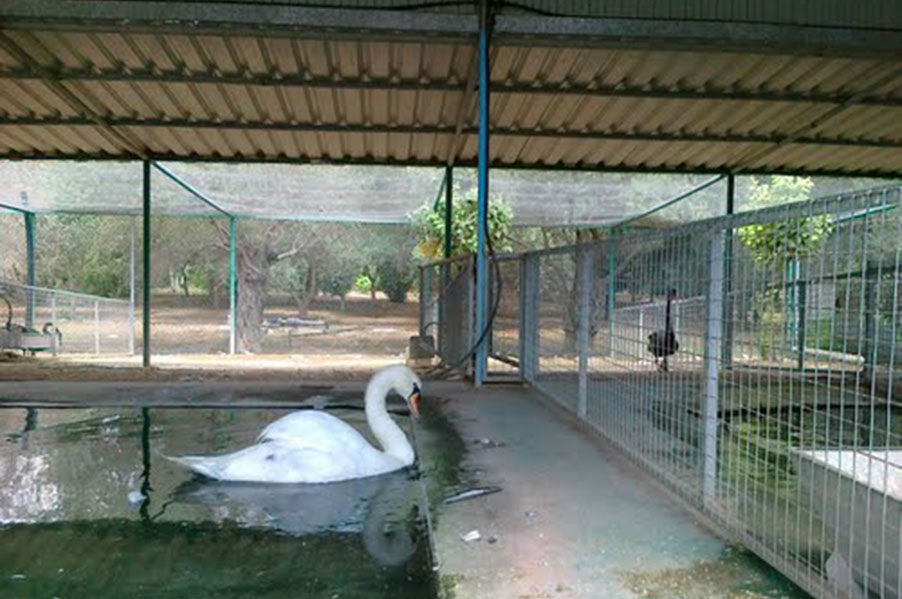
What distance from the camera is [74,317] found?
15.3 meters

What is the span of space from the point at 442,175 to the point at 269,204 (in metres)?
3.22

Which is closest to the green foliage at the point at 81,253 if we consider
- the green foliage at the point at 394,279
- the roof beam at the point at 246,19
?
the green foliage at the point at 394,279

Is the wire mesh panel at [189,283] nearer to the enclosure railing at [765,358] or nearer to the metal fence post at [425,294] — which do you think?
the metal fence post at [425,294]

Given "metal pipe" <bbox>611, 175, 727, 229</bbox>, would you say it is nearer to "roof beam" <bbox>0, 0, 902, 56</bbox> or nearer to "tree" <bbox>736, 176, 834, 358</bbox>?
"roof beam" <bbox>0, 0, 902, 56</bbox>

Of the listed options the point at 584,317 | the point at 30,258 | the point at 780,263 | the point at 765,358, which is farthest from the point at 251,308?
the point at 780,263

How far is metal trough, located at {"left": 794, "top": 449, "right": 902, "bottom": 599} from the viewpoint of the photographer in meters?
1.93

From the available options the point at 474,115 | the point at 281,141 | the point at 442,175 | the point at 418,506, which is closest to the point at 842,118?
the point at 474,115

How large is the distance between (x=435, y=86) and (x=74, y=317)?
11.4 m

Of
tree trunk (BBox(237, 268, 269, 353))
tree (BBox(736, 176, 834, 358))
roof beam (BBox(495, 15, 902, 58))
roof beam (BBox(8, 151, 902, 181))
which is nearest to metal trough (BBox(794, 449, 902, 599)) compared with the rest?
tree (BBox(736, 176, 834, 358))

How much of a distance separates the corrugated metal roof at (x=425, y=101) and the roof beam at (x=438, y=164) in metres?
0.04

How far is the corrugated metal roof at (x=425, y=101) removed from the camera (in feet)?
22.5

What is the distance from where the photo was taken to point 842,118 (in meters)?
8.64

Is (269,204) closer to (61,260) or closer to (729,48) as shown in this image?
(729,48)

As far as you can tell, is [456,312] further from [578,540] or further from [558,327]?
[578,540]
